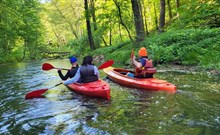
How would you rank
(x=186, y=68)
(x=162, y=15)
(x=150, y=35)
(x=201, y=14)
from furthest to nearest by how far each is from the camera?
1. (x=150, y=35)
2. (x=162, y=15)
3. (x=201, y=14)
4. (x=186, y=68)

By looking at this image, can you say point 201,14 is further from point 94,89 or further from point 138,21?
point 94,89

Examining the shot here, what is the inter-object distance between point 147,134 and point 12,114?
3.30 metres

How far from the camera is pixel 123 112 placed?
5293 millimetres

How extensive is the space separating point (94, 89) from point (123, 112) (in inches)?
65.8

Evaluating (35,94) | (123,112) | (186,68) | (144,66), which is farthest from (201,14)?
(123,112)

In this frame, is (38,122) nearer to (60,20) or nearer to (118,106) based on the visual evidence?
(118,106)

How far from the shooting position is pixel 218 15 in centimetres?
1230

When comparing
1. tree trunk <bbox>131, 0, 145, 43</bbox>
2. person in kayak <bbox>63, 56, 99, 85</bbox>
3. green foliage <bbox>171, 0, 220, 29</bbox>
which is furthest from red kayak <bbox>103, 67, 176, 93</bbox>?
tree trunk <bbox>131, 0, 145, 43</bbox>

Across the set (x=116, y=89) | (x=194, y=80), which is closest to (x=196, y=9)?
(x=194, y=80)

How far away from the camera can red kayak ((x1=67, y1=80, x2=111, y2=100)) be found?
6535 mm

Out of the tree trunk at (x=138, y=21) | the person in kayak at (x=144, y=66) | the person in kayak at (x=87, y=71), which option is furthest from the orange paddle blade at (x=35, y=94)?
the tree trunk at (x=138, y=21)

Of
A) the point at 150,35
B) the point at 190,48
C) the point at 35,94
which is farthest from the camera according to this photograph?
the point at 150,35

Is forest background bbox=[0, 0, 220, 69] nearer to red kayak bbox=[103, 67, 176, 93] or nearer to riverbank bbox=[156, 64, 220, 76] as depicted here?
riverbank bbox=[156, 64, 220, 76]

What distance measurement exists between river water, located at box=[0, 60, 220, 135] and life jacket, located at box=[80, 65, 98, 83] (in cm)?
52
